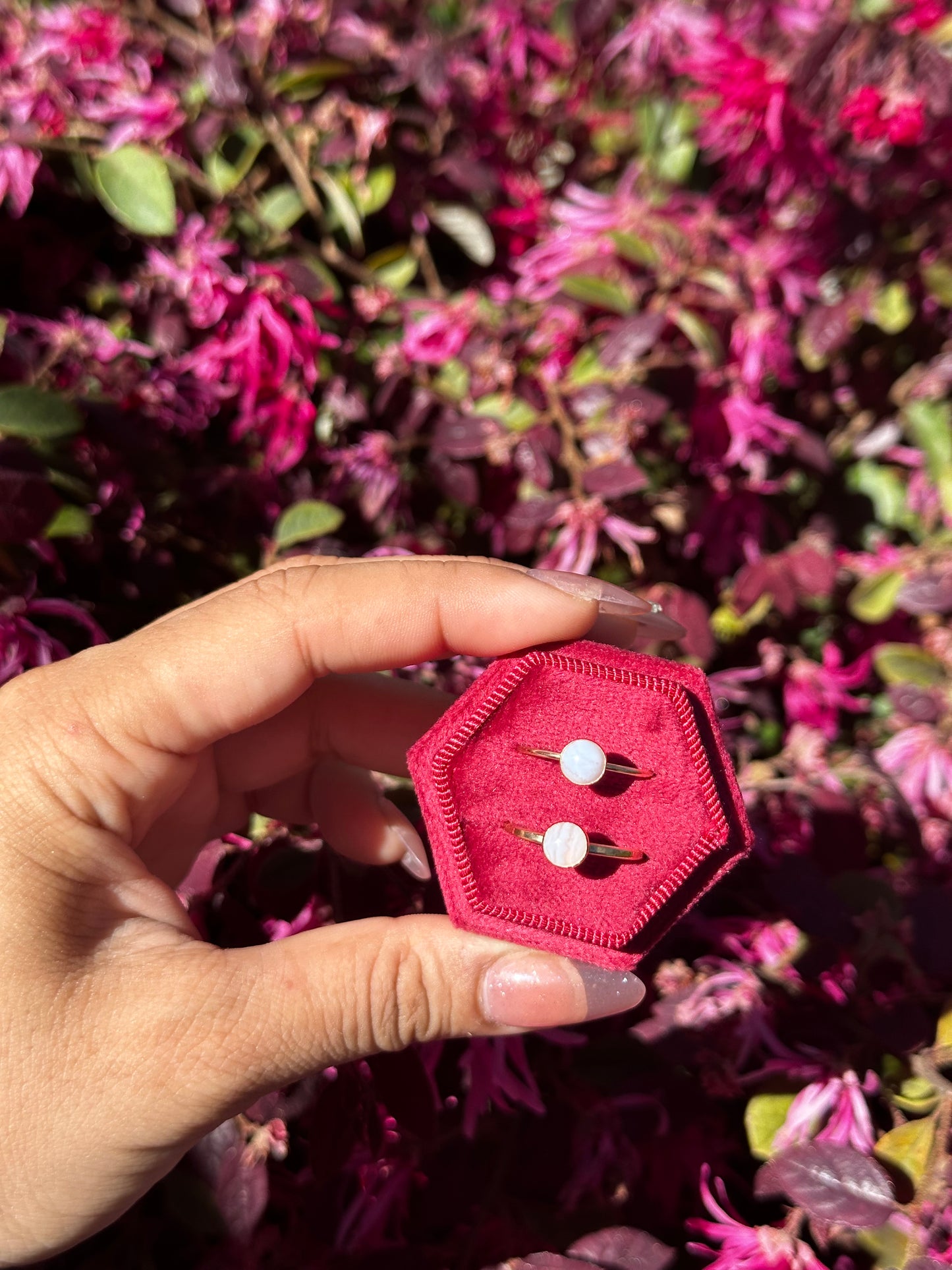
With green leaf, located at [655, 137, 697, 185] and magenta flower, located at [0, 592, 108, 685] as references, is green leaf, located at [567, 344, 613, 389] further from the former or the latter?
magenta flower, located at [0, 592, 108, 685]

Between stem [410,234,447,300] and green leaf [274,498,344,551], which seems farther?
stem [410,234,447,300]

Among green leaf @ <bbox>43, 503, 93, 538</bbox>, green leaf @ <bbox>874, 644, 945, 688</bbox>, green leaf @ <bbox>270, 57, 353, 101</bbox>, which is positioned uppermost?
green leaf @ <bbox>270, 57, 353, 101</bbox>

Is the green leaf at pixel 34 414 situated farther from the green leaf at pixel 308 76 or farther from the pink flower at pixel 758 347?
the pink flower at pixel 758 347

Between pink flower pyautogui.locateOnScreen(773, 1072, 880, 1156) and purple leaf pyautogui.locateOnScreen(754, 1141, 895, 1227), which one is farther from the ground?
purple leaf pyautogui.locateOnScreen(754, 1141, 895, 1227)

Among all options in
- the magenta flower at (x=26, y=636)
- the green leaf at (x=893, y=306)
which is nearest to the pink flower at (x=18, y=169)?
the magenta flower at (x=26, y=636)

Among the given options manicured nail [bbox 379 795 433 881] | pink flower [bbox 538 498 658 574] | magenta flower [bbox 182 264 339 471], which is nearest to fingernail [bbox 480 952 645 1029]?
manicured nail [bbox 379 795 433 881]

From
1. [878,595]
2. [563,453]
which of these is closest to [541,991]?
[563,453]

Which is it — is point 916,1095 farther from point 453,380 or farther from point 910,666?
point 453,380
